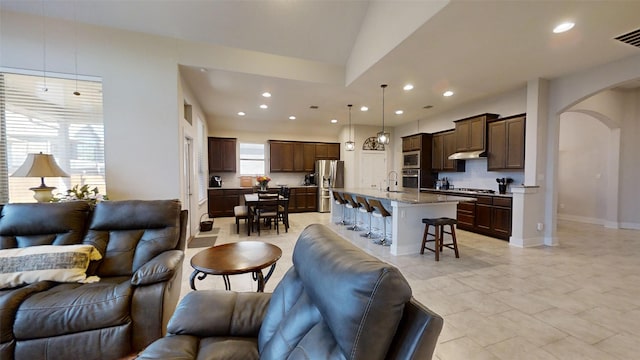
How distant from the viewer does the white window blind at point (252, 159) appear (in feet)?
26.4

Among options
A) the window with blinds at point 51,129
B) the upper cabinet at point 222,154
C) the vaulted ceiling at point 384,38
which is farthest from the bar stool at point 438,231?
the upper cabinet at point 222,154

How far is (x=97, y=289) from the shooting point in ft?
5.54

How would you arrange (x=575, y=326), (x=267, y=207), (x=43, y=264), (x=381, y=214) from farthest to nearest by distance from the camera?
(x=267, y=207), (x=381, y=214), (x=575, y=326), (x=43, y=264)

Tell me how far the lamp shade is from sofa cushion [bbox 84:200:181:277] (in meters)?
0.93

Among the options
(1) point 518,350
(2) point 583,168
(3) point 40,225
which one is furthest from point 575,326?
(2) point 583,168

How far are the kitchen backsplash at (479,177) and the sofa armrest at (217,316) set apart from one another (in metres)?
5.72

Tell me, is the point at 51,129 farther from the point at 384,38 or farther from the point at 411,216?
the point at 411,216

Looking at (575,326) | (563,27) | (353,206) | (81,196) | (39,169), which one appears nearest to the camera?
(575,326)

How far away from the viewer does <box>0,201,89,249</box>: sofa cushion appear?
6.71 feet

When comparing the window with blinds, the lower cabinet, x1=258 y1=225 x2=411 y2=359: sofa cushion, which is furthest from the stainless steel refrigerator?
x1=258 y1=225 x2=411 y2=359: sofa cushion

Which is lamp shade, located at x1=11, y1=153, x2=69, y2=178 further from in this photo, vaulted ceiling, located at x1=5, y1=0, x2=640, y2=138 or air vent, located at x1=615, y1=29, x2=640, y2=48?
air vent, located at x1=615, y1=29, x2=640, y2=48

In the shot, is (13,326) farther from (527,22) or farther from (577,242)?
(577,242)

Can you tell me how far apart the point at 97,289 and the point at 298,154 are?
6847 millimetres

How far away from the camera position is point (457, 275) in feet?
10.2
